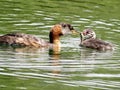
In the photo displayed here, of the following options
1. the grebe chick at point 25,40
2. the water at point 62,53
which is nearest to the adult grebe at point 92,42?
the water at point 62,53

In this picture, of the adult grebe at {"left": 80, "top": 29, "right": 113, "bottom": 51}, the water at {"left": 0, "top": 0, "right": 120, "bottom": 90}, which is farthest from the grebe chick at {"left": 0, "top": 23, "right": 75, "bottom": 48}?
the adult grebe at {"left": 80, "top": 29, "right": 113, "bottom": 51}

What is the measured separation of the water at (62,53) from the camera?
11.3 meters

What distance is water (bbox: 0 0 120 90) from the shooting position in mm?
11281

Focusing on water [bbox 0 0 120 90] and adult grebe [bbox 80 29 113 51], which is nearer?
water [bbox 0 0 120 90]

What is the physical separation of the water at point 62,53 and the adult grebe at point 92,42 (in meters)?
0.17

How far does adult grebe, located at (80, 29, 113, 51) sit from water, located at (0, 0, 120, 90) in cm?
17

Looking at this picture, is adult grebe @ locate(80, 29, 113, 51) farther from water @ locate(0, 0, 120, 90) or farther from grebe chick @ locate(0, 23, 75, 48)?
grebe chick @ locate(0, 23, 75, 48)

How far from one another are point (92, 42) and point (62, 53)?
1.38m

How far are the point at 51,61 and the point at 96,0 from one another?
312 inches

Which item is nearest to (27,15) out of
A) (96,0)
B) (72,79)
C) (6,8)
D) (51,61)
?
(6,8)

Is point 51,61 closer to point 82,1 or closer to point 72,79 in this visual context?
point 72,79

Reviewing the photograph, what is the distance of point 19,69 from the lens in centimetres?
1224

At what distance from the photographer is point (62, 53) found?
47.7 feet

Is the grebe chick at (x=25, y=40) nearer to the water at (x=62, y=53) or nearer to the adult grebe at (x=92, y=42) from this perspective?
the water at (x=62, y=53)
